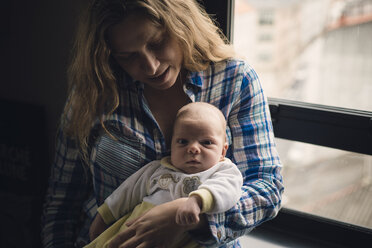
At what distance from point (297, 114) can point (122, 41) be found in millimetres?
784

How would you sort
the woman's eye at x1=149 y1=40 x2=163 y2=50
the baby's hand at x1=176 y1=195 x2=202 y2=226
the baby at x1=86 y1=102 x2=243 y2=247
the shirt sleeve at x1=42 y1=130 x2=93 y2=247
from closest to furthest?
the baby's hand at x1=176 y1=195 x2=202 y2=226 → the baby at x1=86 y1=102 x2=243 y2=247 → the woman's eye at x1=149 y1=40 x2=163 y2=50 → the shirt sleeve at x1=42 y1=130 x2=93 y2=247

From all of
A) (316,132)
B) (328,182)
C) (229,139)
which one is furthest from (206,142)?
(328,182)

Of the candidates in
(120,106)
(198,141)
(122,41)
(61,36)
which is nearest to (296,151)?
(198,141)

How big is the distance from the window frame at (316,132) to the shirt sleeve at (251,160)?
35cm

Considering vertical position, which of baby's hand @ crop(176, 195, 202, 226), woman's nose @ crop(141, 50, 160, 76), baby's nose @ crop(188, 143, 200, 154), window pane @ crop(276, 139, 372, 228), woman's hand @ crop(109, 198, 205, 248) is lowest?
window pane @ crop(276, 139, 372, 228)

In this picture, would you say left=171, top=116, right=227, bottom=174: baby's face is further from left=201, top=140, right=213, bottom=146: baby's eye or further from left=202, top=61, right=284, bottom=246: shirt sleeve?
left=202, top=61, right=284, bottom=246: shirt sleeve

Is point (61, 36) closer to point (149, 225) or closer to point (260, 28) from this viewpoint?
point (260, 28)

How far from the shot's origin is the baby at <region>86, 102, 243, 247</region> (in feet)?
3.58

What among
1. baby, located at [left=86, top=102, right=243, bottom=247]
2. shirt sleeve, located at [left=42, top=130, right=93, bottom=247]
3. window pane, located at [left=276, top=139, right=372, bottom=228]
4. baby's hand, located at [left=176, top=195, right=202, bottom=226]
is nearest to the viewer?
baby's hand, located at [left=176, top=195, right=202, bottom=226]

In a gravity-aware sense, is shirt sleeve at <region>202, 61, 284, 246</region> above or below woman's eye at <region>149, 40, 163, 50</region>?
below

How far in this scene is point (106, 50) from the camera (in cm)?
121

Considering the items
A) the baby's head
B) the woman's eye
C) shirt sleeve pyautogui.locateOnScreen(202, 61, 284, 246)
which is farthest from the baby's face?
the woman's eye

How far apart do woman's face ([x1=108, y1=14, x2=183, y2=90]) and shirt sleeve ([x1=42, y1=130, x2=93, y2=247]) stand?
378 mm

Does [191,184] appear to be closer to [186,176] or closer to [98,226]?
[186,176]
